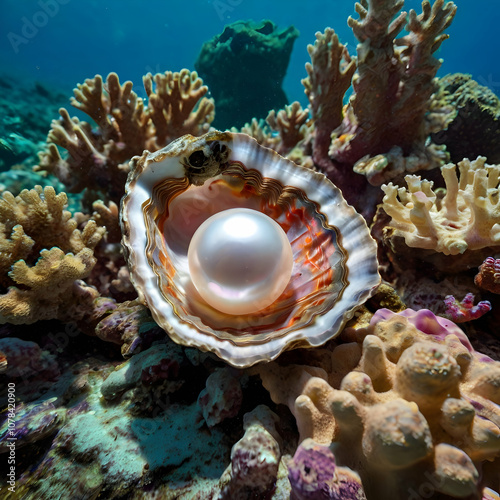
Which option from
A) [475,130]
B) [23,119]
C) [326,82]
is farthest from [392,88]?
[23,119]

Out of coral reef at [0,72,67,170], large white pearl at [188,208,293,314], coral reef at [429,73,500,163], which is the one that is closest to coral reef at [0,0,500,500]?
large white pearl at [188,208,293,314]

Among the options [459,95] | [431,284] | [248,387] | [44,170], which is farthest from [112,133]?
[459,95]

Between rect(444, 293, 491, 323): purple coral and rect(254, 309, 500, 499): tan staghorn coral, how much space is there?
0.30 metres

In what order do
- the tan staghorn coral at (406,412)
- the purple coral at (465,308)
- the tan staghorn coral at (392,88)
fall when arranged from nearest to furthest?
1. the tan staghorn coral at (406,412)
2. the purple coral at (465,308)
3. the tan staghorn coral at (392,88)

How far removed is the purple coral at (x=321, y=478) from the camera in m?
0.84

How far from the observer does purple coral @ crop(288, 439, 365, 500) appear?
840 mm

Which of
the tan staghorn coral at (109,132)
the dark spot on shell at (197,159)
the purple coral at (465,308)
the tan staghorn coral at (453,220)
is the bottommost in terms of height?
the purple coral at (465,308)

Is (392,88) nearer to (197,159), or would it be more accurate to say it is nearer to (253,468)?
(197,159)

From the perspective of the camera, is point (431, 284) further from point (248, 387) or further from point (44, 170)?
point (44, 170)

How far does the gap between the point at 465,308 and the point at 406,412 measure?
894mm

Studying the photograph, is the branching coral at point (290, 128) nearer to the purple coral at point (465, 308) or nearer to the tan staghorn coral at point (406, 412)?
the purple coral at point (465, 308)

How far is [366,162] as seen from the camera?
2.14 m

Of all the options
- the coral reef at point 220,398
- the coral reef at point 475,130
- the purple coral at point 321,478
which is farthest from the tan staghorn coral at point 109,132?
the coral reef at point 475,130

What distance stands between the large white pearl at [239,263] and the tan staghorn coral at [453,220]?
30.2 inches
